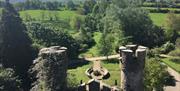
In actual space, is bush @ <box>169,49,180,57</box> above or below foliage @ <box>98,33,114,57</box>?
below

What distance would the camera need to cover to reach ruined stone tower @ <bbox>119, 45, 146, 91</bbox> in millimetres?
28156

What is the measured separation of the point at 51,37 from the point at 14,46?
20050 mm

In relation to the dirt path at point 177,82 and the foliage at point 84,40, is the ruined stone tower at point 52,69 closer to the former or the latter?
the dirt path at point 177,82

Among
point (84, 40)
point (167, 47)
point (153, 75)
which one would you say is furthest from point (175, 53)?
point (153, 75)

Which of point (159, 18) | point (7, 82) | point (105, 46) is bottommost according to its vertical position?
point (159, 18)

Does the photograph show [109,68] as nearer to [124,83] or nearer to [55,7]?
[124,83]

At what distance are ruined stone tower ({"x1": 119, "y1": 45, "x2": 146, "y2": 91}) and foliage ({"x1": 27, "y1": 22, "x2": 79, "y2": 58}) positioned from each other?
107 ft

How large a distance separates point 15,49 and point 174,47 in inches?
1353

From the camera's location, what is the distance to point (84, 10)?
4572 inches

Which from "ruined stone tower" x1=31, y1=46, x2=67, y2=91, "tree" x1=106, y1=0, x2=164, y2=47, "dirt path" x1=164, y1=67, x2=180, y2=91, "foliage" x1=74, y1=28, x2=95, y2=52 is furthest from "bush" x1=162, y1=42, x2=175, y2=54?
"ruined stone tower" x1=31, y1=46, x2=67, y2=91

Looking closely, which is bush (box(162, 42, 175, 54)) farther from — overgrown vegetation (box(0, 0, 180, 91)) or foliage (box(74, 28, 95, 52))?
foliage (box(74, 28, 95, 52))

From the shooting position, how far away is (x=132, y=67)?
2831 cm

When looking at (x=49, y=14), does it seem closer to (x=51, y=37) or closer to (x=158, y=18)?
(x=158, y=18)

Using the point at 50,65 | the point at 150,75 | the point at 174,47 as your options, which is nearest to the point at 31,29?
the point at 174,47
